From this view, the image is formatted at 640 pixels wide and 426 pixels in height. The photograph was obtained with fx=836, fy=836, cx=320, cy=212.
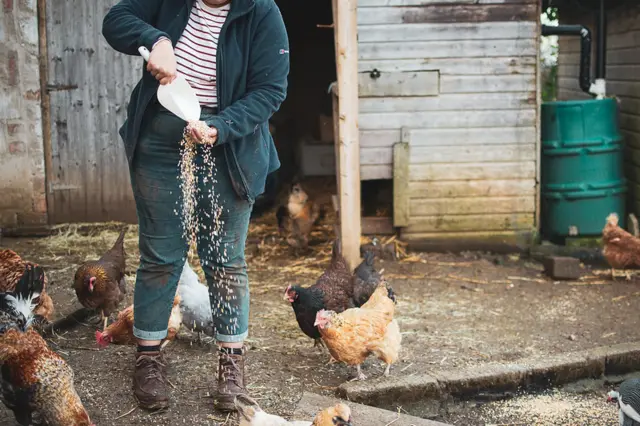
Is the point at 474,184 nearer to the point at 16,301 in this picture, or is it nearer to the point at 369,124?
the point at 369,124

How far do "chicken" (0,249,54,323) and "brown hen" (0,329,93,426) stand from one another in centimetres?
85

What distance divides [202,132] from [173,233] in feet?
2.03

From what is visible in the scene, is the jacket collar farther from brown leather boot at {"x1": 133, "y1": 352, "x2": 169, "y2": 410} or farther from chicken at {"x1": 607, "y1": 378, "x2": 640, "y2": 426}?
chicken at {"x1": 607, "y1": 378, "x2": 640, "y2": 426}

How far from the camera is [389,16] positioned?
8.14m

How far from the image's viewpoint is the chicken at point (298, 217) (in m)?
8.68

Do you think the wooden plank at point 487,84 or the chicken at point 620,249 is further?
the wooden plank at point 487,84

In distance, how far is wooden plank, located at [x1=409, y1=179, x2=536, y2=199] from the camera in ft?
27.8

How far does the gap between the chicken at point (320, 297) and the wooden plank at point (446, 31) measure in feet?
9.76

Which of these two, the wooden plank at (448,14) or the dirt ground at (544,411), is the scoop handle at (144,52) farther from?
the wooden plank at (448,14)

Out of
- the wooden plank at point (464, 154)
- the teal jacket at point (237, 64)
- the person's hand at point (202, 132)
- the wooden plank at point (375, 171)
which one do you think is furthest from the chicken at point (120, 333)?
the wooden plank at point (464, 154)

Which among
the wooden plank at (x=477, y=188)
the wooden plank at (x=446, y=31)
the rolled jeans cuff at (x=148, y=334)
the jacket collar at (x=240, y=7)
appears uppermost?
the wooden plank at (x=446, y=31)

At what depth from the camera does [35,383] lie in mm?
3877

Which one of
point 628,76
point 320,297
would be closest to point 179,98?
point 320,297

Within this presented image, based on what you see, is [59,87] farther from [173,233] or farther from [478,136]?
[173,233]
